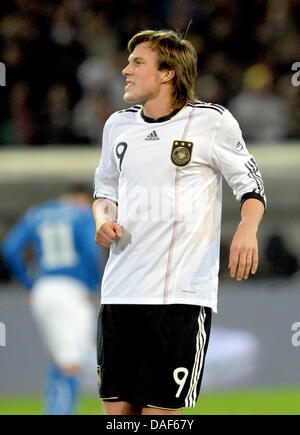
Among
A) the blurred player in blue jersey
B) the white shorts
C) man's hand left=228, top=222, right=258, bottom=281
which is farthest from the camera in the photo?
the white shorts

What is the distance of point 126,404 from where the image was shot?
4.28m

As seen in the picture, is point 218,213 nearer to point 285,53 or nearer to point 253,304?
point 253,304

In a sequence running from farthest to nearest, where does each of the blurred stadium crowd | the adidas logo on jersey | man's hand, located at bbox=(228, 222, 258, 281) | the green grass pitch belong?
the blurred stadium crowd → the green grass pitch → the adidas logo on jersey → man's hand, located at bbox=(228, 222, 258, 281)

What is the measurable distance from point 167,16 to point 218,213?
316 inches

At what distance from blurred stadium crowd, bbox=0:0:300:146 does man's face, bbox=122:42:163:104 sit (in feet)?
21.1

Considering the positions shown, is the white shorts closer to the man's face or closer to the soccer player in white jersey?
the soccer player in white jersey

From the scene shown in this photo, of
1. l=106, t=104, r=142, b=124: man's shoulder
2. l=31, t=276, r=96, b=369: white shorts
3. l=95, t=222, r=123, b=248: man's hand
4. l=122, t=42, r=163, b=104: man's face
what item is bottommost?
l=31, t=276, r=96, b=369: white shorts

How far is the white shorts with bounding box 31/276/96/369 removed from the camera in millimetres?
7949

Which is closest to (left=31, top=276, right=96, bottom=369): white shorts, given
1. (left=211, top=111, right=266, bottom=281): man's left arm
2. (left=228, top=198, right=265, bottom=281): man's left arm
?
(left=211, top=111, right=266, bottom=281): man's left arm

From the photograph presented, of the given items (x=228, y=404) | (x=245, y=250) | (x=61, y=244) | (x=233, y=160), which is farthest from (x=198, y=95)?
(x=245, y=250)

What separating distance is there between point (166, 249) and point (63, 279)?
3761mm

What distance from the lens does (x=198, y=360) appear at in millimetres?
4289

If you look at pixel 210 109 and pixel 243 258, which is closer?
pixel 243 258

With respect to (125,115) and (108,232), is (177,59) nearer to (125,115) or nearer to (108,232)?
(125,115)
